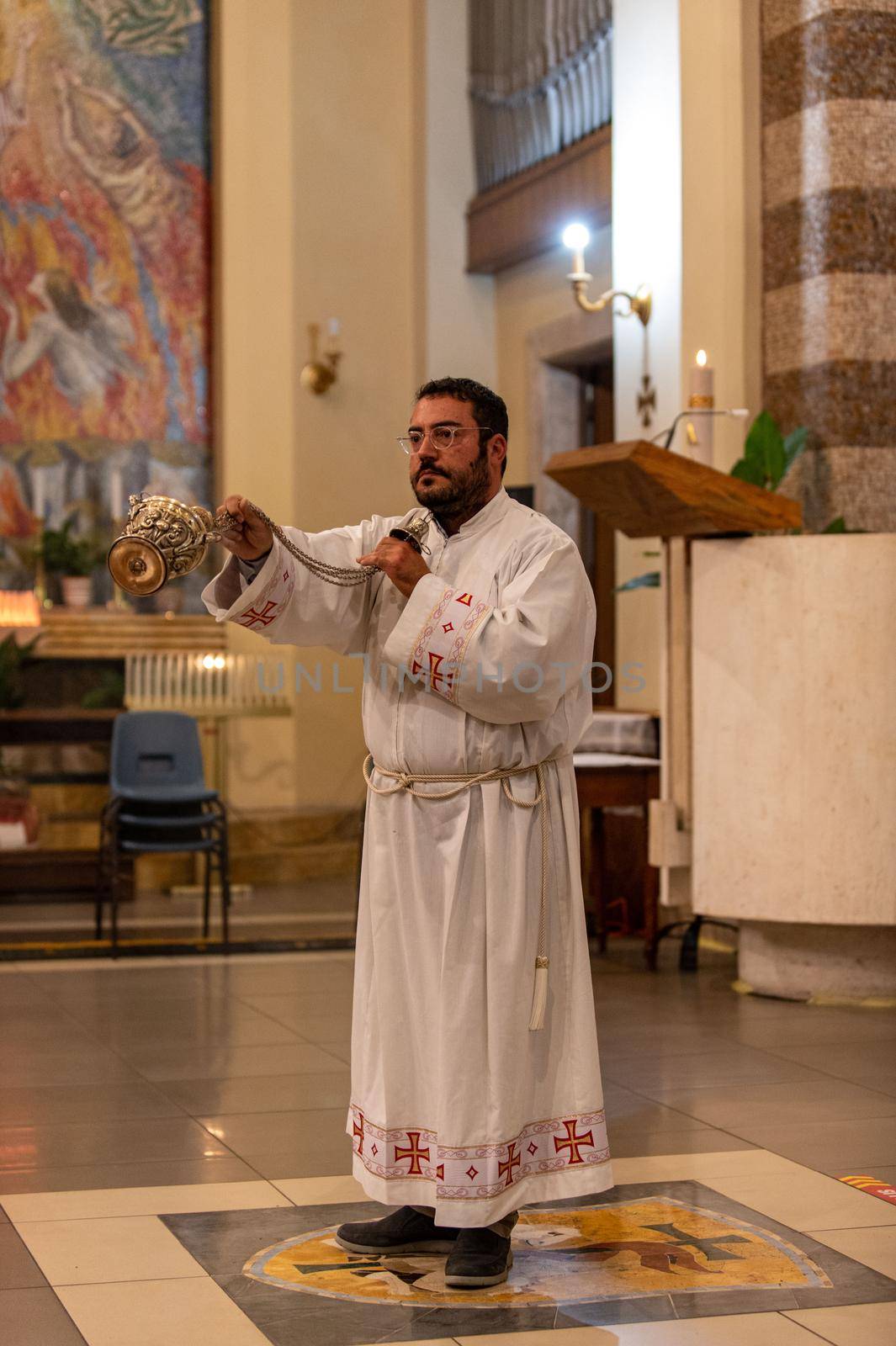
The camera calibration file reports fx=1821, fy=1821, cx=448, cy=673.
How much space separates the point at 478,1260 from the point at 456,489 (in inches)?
56.5

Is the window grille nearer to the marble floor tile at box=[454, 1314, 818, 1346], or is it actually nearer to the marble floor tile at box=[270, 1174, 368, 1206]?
the marble floor tile at box=[270, 1174, 368, 1206]

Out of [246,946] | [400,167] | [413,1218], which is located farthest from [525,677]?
[400,167]

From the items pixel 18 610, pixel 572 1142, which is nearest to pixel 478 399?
pixel 572 1142

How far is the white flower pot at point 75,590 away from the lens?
10648 mm

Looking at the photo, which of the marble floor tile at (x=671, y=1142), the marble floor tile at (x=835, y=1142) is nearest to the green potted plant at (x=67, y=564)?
the marble floor tile at (x=671, y=1142)

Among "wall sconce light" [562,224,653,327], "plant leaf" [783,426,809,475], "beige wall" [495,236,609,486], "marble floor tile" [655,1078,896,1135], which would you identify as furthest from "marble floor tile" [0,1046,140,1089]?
"beige wall" [495,236,609,486]

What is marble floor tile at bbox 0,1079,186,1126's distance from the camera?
4.65 meters

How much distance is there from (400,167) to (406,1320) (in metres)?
9.26

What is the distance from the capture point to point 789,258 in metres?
7.36

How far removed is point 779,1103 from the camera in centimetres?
482

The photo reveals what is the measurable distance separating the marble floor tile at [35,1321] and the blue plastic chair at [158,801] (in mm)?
4155

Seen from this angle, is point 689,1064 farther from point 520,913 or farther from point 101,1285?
point 101,1285

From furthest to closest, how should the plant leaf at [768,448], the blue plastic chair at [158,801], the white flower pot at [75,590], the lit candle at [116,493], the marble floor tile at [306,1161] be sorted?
the lit candle at [116,493] < the white flower pot at [75,590] < the blue plastic chair at [158,801] < the plant leaf at [768,448] < the marble floor tile at [306,1161]

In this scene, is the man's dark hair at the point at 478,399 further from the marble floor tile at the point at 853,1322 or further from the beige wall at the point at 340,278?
the beige wall at the point at 340,278
